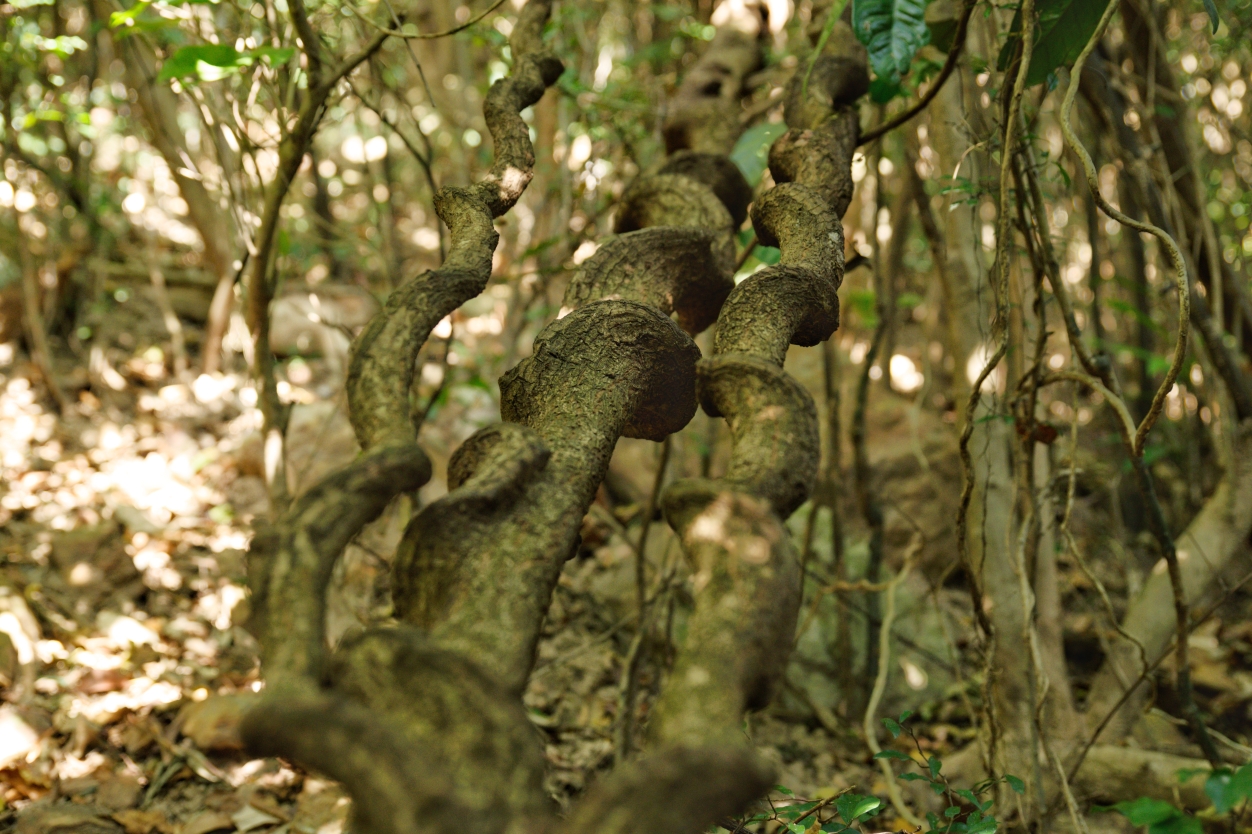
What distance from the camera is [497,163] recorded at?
1314mm

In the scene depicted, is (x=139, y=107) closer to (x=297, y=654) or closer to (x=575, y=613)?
(x=575, y=613)

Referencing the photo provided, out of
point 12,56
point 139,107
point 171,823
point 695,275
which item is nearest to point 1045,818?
point 695,275

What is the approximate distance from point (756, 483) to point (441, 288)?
0.43m

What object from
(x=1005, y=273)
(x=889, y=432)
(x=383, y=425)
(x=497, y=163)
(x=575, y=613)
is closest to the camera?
(x=383, y=425)

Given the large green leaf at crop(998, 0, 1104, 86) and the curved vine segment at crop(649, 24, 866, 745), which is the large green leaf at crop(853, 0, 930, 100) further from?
the curved vine segment at crop(649, 24, 866, 745)

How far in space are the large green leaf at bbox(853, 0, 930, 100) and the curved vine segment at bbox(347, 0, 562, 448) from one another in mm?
616

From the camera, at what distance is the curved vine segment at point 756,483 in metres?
0.76

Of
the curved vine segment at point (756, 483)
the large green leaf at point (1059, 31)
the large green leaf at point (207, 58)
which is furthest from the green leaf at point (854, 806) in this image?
the large green leaf at point (207, 58)

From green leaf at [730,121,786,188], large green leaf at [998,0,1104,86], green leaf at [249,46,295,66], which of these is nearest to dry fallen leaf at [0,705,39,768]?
green leaf at [249,46,295,66]

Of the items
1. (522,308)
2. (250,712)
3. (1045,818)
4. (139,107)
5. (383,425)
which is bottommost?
(1045,818)

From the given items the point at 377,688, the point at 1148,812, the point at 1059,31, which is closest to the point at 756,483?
the point at 377,688

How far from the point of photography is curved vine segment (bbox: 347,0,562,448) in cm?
91

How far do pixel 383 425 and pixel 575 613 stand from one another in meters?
2.38

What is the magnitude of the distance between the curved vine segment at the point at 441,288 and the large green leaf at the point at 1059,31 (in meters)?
0.88
